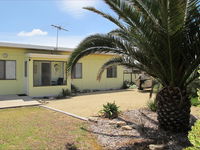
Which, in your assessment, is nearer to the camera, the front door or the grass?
the grass

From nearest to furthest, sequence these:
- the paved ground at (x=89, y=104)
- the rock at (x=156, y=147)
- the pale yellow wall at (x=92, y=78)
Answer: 1. the rock at (x=156, y=147)
2. the paved ground at (x=89, y=104)
3. the pale yellow wall at (x=92, y=78)

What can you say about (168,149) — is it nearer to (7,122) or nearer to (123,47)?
(123,47)

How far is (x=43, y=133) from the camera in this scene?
5.40 meters

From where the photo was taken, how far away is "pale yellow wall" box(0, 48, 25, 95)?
13.0 metres

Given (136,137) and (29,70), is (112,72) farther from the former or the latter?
(136,137)

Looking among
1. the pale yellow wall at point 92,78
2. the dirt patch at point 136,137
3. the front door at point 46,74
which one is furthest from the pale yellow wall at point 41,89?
the dirt patch at point 136,137

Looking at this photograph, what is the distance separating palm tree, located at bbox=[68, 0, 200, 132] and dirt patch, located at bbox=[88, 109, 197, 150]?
0.41 meters

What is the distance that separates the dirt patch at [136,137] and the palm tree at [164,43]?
16.2 inches

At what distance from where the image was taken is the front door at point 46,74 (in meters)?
14.3

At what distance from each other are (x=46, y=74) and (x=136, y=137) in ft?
36.2

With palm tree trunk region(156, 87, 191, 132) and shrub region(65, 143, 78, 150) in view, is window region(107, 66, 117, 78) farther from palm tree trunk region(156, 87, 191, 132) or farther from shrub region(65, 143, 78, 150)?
shrub region(65, 143, 78, 150)

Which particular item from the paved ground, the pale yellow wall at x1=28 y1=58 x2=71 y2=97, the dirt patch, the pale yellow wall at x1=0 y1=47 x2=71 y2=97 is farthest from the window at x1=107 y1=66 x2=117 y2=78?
the dirt patch

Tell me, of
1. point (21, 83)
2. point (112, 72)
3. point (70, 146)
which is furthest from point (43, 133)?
point (112, 72)

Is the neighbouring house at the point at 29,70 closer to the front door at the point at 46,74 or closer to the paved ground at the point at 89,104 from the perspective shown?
the front door at the point at 46,74
